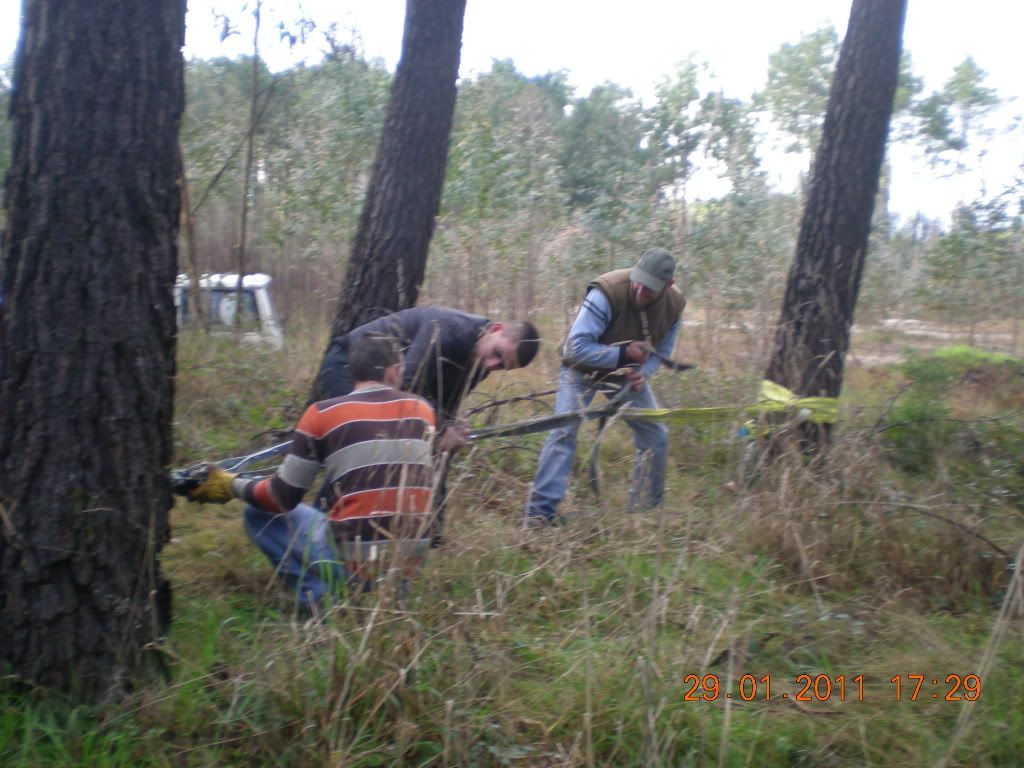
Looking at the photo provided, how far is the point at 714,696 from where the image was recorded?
11.2 ft

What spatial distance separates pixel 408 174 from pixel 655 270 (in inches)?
74.0

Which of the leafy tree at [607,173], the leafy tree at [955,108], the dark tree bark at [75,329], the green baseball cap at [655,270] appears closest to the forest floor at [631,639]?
the dark tree bark at [75,329]

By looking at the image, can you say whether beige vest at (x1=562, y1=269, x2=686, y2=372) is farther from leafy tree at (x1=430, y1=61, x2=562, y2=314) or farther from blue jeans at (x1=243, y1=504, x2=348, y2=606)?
leafy tree at (x1=430, y1=61, x2=562, y2=314)

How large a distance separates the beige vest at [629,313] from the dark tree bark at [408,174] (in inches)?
51.4

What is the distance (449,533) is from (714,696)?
1.36m

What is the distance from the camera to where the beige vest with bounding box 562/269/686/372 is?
5.72m

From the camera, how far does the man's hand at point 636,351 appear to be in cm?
561

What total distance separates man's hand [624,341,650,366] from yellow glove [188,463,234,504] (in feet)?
8.55

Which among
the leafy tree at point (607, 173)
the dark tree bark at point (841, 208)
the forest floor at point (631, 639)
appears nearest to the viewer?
the forest floor at point (631, 639)

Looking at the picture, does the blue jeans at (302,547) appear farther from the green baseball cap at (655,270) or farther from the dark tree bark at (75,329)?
the green baseball cap at (655,270)

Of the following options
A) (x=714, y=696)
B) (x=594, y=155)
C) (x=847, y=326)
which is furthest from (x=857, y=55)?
(x=594, y=155)

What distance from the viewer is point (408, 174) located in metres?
6.40

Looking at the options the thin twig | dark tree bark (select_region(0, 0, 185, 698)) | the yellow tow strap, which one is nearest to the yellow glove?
dark tree bark (select_region(0, 0, 185, 698))
